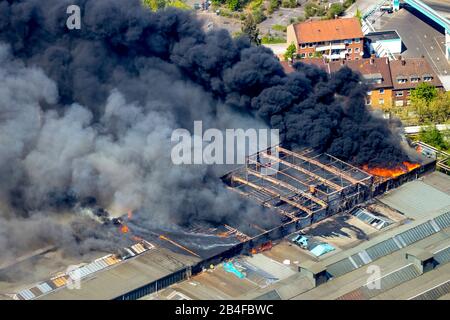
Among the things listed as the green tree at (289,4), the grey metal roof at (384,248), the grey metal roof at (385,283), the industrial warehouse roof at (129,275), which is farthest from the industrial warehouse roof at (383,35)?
the industrial warehouse roof at (129,275)

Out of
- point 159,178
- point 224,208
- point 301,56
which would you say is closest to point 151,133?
point 159,178

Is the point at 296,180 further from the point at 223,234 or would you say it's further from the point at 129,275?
the point at 129,275

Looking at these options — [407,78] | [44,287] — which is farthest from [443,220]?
[407,78]

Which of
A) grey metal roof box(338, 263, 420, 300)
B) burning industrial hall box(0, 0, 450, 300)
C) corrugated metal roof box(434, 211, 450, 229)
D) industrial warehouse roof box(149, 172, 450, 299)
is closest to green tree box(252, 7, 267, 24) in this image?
burning industrial hall box(0, 0, 450, 300)

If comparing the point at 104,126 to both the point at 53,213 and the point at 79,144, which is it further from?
the point at 53,213

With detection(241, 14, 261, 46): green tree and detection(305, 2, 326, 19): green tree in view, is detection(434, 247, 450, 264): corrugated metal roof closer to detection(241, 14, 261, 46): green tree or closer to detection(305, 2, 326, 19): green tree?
detection(241, 14, 261, 46): green tree
